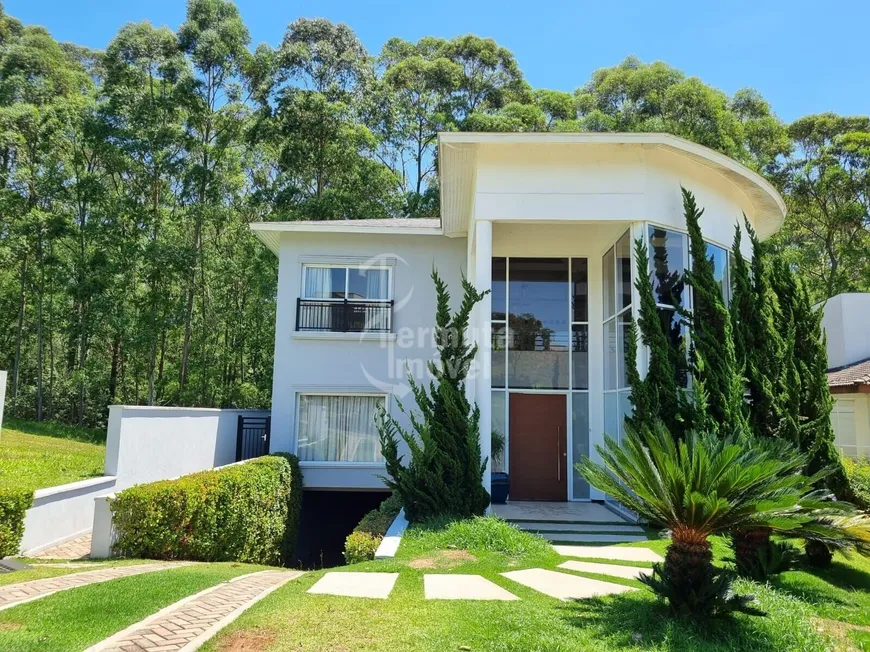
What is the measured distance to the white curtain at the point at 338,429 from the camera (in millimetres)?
13125

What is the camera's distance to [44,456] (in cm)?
1329

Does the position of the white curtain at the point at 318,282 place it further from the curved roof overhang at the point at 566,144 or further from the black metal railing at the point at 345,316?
the curved roof overhang at the point at 566,144

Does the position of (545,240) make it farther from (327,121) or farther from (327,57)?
(327,57)

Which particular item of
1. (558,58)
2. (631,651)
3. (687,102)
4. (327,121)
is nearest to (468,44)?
(327,121)

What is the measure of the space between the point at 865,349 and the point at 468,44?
76.5ft

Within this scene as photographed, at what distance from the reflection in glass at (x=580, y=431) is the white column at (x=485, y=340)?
2.72m

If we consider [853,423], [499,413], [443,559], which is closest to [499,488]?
[499,413]

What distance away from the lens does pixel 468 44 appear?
3075 centimetres

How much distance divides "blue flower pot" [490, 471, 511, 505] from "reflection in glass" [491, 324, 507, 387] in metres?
1.99

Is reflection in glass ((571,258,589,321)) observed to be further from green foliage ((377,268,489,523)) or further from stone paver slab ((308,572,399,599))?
stone paver slab ((308,572,399,599))

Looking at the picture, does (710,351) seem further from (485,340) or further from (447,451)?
(447,451)

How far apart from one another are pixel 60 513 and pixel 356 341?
6.44 meters

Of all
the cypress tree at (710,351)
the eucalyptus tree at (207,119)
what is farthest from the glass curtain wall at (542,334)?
the eucalyptus tree at (207,119)

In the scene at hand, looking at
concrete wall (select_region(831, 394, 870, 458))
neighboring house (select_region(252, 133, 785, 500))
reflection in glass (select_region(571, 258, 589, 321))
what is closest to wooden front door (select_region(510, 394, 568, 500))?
neighboring house (select_region(252, 133, 785, 500))
